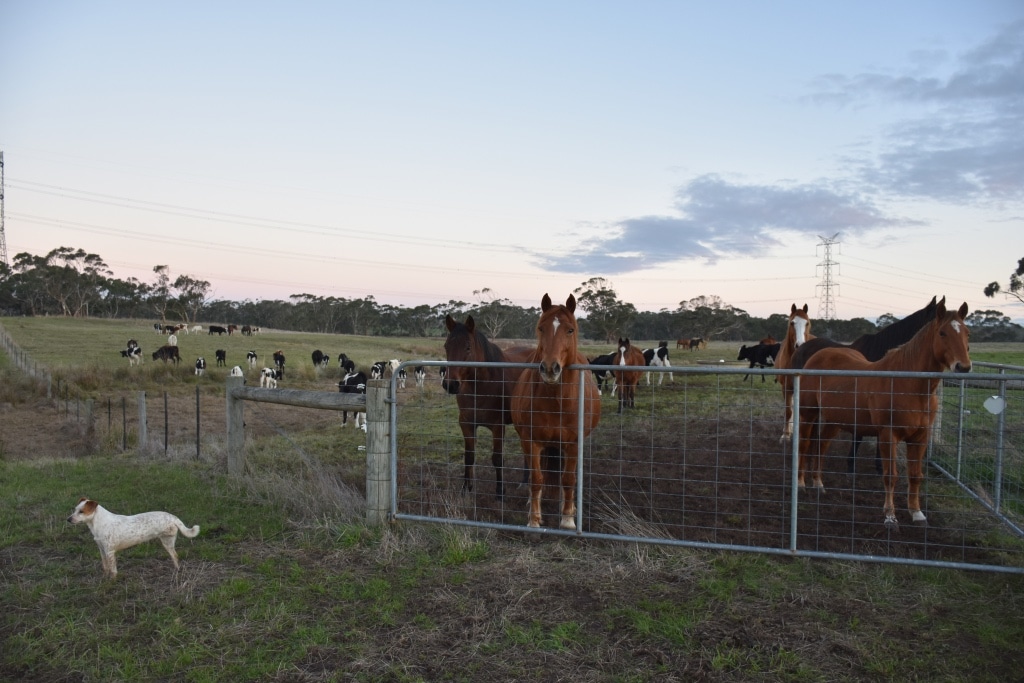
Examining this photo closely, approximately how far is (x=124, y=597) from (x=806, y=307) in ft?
36.3

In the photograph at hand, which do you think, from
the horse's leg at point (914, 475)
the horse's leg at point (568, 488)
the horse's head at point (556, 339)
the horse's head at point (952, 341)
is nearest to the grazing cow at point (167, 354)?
the horse's leg at point (568, 488)

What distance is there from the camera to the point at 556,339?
5.26 metres

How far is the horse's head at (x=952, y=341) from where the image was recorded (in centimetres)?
623

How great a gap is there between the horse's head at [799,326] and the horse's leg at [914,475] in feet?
16.4

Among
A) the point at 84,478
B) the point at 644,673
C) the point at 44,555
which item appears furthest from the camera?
the point at 84,478

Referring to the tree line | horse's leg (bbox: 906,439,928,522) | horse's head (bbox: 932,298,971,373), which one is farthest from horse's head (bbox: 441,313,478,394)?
the tree line

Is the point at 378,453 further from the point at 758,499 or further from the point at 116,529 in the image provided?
the point at 758,499

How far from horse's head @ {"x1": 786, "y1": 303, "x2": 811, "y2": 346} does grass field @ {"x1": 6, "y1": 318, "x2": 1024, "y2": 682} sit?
6811 millimetres

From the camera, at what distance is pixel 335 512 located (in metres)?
6.01

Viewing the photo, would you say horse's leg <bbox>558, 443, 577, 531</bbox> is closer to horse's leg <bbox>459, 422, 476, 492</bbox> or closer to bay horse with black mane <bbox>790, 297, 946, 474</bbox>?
horse's leg <bbox>459, 422, 476, 492</bbox>

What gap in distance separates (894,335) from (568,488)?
640 centimetres

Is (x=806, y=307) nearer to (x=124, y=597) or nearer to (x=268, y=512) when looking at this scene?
(x=268, y=512)

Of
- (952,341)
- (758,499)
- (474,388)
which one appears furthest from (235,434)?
(952,341)

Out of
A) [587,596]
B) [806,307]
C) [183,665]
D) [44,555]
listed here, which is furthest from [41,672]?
[806,307]
